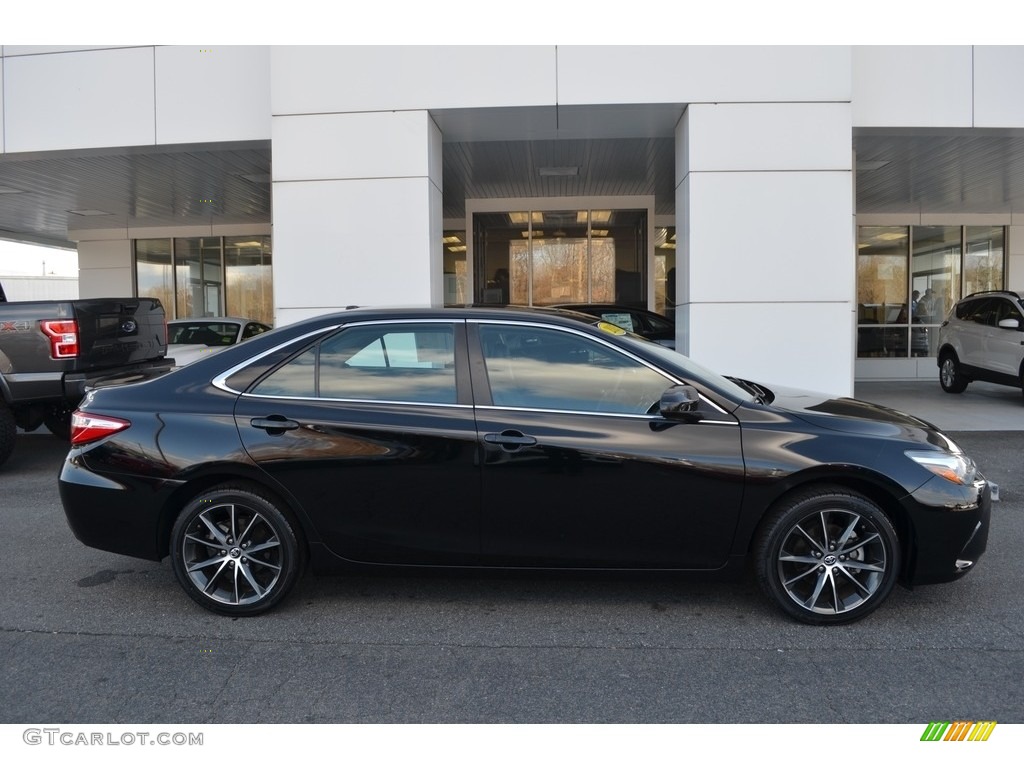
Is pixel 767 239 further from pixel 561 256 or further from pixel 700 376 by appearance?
pixel 561 256

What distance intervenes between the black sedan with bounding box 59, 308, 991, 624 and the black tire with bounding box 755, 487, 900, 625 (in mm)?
10

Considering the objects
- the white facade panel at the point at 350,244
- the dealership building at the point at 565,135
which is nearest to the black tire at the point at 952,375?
the dealership building at the point at 565,135

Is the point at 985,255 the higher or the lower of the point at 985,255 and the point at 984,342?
the higher

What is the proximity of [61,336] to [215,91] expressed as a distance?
400 cm

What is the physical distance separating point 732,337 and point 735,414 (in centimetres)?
515

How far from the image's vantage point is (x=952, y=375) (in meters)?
13.9

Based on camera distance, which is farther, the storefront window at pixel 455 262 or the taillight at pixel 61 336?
the storefront window at pixel 455 262

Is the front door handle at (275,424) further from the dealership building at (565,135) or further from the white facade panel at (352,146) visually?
the white facade panel at (352,146)

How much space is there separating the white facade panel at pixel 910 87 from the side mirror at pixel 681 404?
273 inches

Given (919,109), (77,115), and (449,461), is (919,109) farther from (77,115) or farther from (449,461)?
(77,115)

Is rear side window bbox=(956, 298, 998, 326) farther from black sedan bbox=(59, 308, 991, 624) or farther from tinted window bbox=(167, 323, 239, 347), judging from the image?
tinted window bbox=(167, 323, 239, 347)

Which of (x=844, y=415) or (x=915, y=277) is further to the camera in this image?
(x=915, y=277)

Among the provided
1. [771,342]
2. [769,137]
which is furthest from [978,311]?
[769,137]

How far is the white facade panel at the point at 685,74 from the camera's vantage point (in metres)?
8.76
